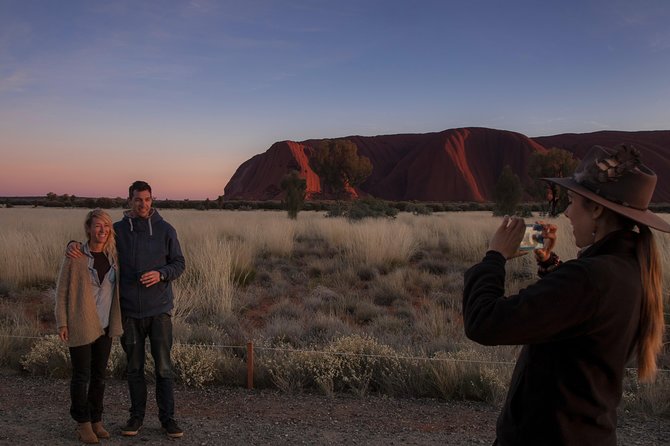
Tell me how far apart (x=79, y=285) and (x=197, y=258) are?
22.8 feet

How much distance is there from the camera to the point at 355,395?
5.50 metres

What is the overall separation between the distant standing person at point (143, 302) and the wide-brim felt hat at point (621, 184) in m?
3.53

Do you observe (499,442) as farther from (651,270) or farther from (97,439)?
(97,439)

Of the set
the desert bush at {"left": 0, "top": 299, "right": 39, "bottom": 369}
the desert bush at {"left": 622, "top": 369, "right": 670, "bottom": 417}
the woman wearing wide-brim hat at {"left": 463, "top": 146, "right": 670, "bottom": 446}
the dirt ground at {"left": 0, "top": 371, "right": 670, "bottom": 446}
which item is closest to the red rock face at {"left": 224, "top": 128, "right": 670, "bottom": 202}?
the desert bush at {"left": 0, "top": 299, "right": 39, "bottom": 369}

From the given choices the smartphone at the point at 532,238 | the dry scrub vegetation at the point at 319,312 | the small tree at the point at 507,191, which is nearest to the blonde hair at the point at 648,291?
the smartphone at the point at 532,238

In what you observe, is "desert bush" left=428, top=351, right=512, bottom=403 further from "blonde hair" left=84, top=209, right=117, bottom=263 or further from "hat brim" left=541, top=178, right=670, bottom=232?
"hat brim" left=541, top=178, right=670, bottom=232

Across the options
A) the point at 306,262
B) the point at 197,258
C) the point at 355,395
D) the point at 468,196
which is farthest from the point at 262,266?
the point at 468,196

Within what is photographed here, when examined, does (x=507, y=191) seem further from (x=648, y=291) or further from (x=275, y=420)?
(x=648, y=291)

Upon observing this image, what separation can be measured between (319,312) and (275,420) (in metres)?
3.63

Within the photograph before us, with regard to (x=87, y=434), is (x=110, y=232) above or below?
above

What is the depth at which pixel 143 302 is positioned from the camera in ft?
14.3

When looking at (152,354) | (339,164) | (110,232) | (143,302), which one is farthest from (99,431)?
(339,164)

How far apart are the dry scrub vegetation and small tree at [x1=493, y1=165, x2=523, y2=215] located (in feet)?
49.2

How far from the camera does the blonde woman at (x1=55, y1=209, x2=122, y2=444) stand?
4.21 metres
